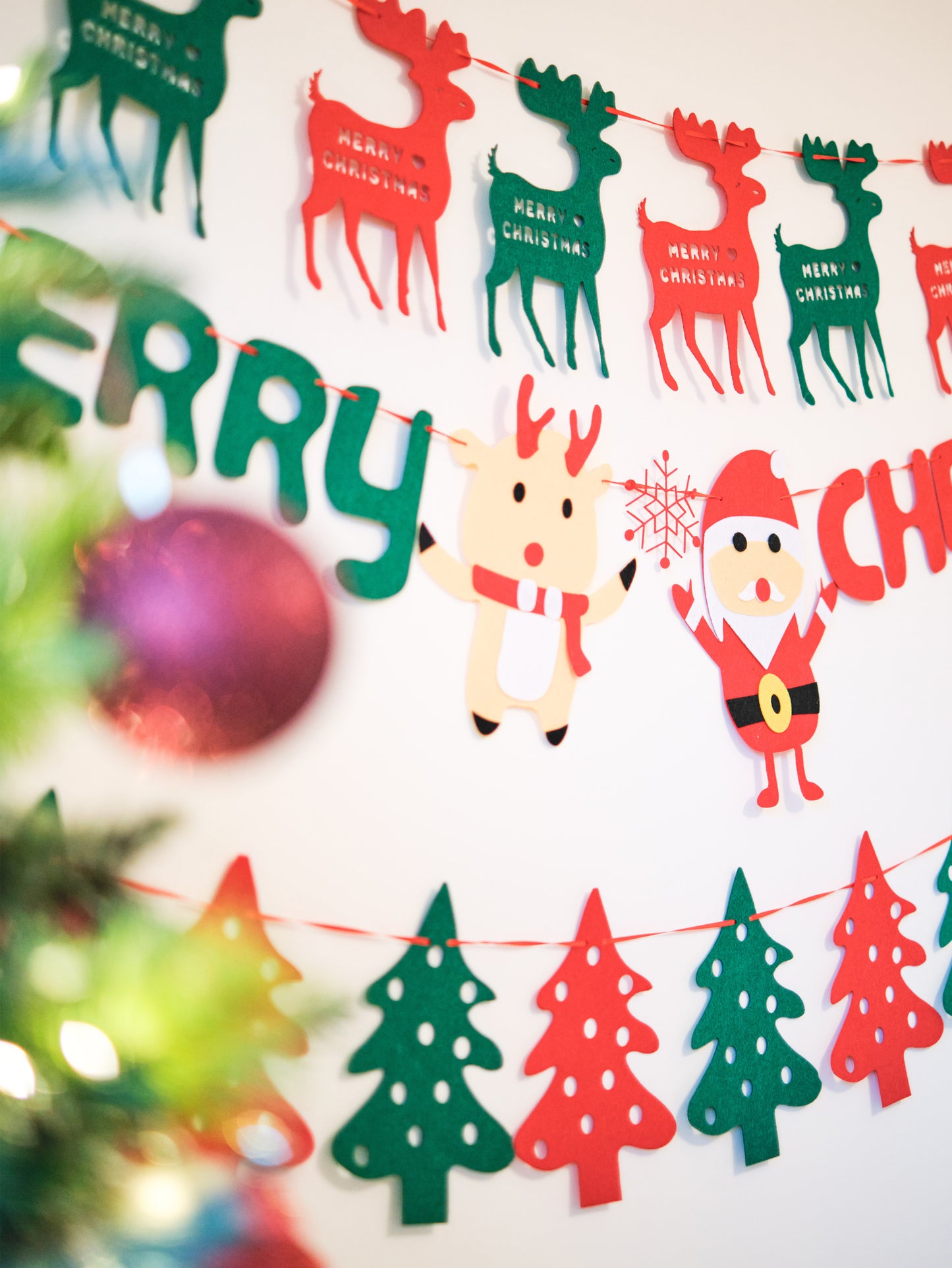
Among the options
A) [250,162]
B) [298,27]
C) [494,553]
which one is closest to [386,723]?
[494,553]

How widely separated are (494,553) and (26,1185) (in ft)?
2.74

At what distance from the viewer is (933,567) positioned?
145 cm

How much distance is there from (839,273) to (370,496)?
90 cm

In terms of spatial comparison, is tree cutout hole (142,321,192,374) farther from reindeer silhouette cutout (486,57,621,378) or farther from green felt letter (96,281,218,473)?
reindeer silhouette cutout (486,57,621,378)

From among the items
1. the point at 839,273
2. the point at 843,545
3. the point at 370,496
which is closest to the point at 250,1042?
the point at 370,496

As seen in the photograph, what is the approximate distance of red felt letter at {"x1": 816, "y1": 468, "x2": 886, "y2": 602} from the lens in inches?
53.1

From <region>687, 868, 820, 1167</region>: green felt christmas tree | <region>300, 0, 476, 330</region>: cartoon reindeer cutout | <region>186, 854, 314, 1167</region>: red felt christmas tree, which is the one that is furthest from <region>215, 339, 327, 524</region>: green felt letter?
<region>687, 868, 820, 1167</region>: green felt christmas tree

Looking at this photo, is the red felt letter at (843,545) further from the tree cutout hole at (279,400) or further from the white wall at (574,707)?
the tree cutout hole at (279,400)

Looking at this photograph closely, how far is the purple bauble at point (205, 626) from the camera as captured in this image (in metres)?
0.88

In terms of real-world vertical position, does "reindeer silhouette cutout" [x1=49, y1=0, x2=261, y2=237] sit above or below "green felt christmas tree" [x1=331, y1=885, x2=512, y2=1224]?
above

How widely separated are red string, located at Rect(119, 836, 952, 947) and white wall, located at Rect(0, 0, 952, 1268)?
0.04 ft

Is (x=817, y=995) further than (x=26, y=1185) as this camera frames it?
Yes

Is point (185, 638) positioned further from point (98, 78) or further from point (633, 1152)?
point (633, 1152)

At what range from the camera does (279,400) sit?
39.3 inches
